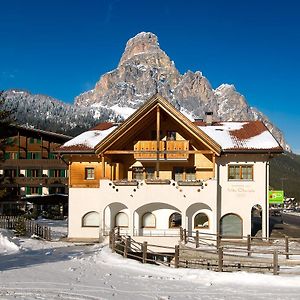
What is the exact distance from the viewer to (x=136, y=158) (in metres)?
29.7

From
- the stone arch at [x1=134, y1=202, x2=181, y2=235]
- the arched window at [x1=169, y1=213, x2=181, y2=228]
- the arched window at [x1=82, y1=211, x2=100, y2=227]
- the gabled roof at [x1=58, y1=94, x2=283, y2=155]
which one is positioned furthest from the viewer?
the arched window at [x1=82, y1=211, x2=100, y2=227]

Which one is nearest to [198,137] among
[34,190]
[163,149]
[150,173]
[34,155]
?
[163,149]

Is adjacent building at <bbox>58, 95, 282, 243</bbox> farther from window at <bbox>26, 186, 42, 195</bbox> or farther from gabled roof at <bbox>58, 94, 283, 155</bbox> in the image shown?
window at <bbox>26, 186, 42, 195</bbox>

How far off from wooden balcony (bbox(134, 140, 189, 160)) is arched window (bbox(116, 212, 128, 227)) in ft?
13.7

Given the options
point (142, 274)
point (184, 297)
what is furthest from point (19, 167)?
point (184, 297)

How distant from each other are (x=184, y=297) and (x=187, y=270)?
3.91 metres

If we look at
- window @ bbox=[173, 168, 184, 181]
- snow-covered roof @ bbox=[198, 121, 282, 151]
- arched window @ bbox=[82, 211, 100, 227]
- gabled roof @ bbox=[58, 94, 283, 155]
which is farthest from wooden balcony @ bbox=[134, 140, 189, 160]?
arched window @ bbox=[82, 211, 100, 227]

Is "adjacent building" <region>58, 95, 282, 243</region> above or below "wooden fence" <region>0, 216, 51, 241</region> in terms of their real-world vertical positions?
above

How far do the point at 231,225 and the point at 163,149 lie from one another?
6.63m

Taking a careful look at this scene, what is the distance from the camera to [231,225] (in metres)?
28.9

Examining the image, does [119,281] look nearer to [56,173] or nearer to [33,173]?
[56,173]

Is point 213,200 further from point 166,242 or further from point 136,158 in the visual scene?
point 136,158

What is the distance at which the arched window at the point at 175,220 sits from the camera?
30531 millimetres

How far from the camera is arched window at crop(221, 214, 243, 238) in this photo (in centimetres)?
2881
